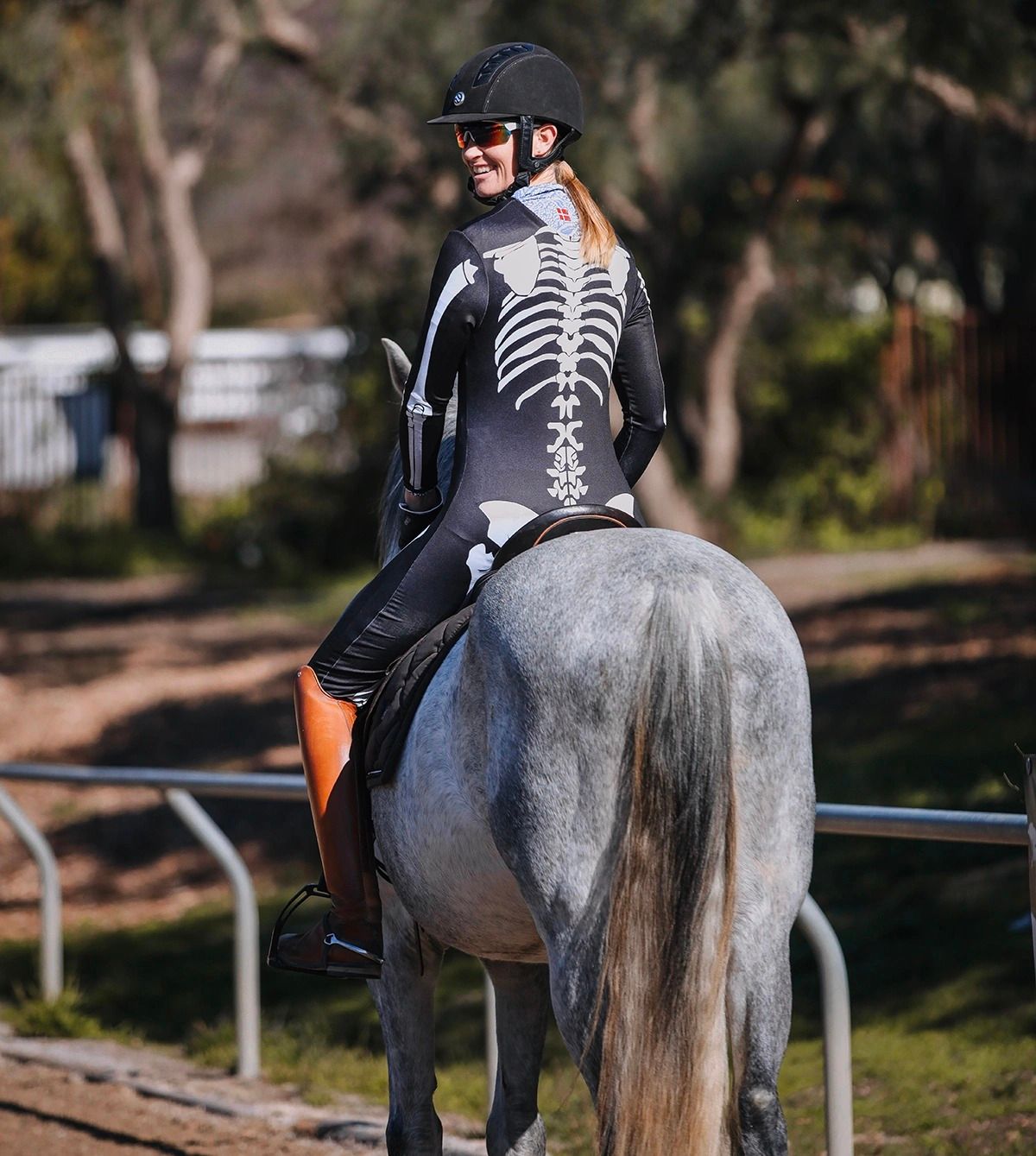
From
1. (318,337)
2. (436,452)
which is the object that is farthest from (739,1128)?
(318,337)

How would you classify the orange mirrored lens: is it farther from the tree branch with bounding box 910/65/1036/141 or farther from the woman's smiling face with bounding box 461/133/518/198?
the tree branch with bounding box 910/65/1036/141

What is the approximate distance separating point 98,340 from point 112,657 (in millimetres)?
17378

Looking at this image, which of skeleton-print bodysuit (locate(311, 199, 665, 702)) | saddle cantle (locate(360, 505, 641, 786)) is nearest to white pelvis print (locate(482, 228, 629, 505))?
skeleton-print bodysuit (locate(311, 199, 665, 702))

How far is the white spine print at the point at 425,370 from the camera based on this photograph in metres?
3.40

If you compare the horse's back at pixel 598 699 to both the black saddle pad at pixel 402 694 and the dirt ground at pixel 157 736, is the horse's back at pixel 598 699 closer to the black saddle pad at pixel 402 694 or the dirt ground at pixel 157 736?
the black saddle pad at pixel 402 694

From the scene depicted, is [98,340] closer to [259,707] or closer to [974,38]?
[259,707]

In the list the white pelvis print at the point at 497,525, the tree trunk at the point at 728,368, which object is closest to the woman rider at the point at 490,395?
the white pelvis print at the point at 497,525


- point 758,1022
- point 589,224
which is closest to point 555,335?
point 589,224

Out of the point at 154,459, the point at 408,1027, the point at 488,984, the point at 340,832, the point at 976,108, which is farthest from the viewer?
the point at 154,459

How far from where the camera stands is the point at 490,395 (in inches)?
136

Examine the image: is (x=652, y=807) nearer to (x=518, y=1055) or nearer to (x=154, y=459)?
(x=518, y=1055)

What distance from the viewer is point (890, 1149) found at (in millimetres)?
4852

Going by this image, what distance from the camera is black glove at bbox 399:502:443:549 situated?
146 inches

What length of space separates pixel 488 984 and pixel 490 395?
218 cm
